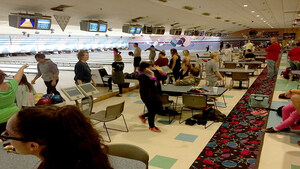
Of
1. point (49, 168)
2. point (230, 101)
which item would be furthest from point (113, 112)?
point (230, 101)

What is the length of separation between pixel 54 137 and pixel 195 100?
12.0 ft

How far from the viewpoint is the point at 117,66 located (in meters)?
6.72

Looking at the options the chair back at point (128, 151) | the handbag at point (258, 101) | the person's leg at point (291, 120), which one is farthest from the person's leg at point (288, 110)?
the chair back at point (128, 151)

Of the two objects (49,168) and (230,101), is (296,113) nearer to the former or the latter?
(230,101)

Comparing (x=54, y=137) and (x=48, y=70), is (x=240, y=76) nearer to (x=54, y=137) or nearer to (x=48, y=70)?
(x=48, y=70)

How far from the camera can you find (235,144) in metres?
3.64

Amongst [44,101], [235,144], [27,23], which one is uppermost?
[27,23]

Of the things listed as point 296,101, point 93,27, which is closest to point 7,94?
point 296,101

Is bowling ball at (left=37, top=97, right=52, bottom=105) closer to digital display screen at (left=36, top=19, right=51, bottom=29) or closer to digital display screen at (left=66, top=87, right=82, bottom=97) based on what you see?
digital display screen at (left=66, top=87, right=82, bottom=97)

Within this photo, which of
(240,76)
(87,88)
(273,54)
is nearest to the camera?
(87,88)

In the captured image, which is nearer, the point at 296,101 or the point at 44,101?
the point at 296,101

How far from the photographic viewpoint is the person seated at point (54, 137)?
831 mm

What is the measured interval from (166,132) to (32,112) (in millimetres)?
3553

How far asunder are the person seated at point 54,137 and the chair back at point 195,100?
352 centimetres
